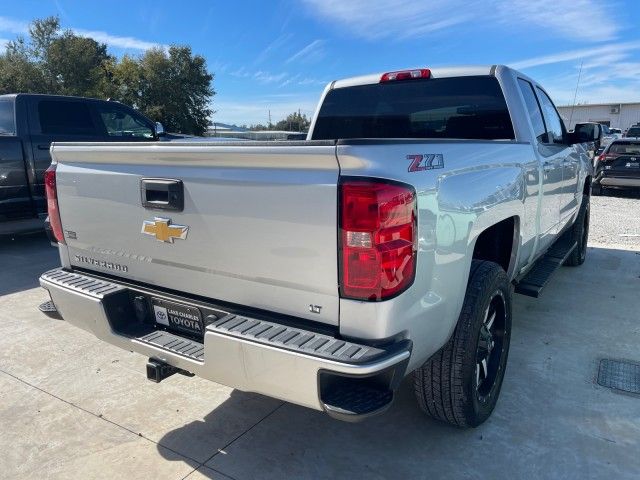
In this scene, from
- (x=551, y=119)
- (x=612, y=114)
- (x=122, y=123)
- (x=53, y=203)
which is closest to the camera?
(x=53, y=203)

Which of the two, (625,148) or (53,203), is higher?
(53,203)

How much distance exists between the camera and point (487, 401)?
2850 mm

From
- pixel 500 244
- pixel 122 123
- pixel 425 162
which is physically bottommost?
pixel 500 244

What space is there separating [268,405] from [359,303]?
146cm

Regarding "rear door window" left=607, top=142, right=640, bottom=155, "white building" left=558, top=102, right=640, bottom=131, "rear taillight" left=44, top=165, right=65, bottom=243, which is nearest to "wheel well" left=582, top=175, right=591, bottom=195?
"rear taillight" left=44, top=165, right=65, bottom=243

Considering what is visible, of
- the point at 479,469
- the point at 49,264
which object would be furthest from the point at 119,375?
the point at 49,264

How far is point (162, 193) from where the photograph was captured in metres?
2.42

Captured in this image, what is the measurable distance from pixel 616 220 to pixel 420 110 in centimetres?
774

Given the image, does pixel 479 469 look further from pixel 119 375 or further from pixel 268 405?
pixel 119 375

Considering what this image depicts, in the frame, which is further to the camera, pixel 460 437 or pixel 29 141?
pixel 29 141

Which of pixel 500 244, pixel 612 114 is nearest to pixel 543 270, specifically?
pixel 500 244

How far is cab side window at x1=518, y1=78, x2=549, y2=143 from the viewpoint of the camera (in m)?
3.83

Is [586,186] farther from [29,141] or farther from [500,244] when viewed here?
[29,141]

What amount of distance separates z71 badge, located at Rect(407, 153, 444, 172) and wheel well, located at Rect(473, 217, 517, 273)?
3.66 feet
